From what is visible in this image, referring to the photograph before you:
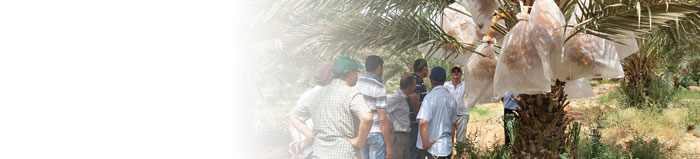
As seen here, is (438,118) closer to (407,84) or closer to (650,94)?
(407,84)

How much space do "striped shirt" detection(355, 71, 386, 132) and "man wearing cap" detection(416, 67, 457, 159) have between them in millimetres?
415

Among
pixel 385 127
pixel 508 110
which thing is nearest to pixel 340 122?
pixel 385 127

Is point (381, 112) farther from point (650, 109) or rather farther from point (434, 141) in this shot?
point (650, 109)

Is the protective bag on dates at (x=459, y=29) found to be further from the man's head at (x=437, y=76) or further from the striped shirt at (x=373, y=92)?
the striped shirt at (x=373, y=92)

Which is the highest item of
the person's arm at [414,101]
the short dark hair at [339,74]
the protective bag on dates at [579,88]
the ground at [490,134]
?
the short dark hair at [339,74]

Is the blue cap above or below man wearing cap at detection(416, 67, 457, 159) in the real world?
above

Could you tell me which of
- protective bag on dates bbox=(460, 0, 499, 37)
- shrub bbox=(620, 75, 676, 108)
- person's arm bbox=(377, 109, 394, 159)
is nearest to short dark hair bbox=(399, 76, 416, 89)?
person's arm bbox=(377, 109, 394, 159)

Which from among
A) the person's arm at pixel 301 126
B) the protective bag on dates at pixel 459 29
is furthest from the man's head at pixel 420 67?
the person's arm at pixel 301 126

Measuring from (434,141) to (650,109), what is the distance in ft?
21.4

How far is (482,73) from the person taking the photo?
4.08 m

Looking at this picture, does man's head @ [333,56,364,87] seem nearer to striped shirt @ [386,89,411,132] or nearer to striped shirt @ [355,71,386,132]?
striped shirt @ [355,71,386,132]

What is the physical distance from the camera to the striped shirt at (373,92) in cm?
359

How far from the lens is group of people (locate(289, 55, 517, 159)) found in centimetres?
277

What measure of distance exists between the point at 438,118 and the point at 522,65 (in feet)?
2.62
